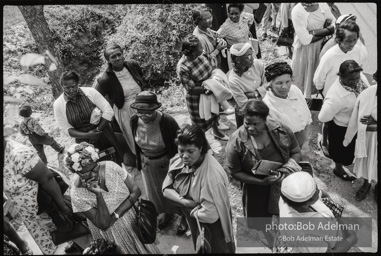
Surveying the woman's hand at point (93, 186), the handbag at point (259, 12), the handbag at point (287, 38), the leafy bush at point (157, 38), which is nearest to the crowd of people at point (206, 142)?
the woman's hand at point (93, 186)

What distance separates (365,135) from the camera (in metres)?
3.74

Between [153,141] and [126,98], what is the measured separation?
2.84 ft

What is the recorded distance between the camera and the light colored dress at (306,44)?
15.5ft

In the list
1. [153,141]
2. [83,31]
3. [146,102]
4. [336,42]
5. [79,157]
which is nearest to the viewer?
[79,157]

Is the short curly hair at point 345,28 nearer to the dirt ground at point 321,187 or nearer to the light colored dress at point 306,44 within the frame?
the light colored dress at point 306,44

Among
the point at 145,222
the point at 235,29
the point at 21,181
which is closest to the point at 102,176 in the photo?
the point at 145,222

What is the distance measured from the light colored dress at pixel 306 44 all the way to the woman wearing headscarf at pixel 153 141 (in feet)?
6.98

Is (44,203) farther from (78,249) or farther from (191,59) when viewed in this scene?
(191,59)

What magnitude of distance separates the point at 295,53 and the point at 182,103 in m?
1.65

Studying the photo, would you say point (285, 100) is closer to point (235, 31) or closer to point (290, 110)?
point (290, 110)

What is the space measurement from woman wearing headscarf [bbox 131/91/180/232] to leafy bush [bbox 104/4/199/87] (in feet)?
8.75

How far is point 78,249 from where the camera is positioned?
363 cm

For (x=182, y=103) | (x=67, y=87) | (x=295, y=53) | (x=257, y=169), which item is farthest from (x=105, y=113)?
(x=295, y=53)

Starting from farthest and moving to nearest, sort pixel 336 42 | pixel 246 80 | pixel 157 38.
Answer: pixel 157 38 → pixel 336 42 → pixel 246 80
